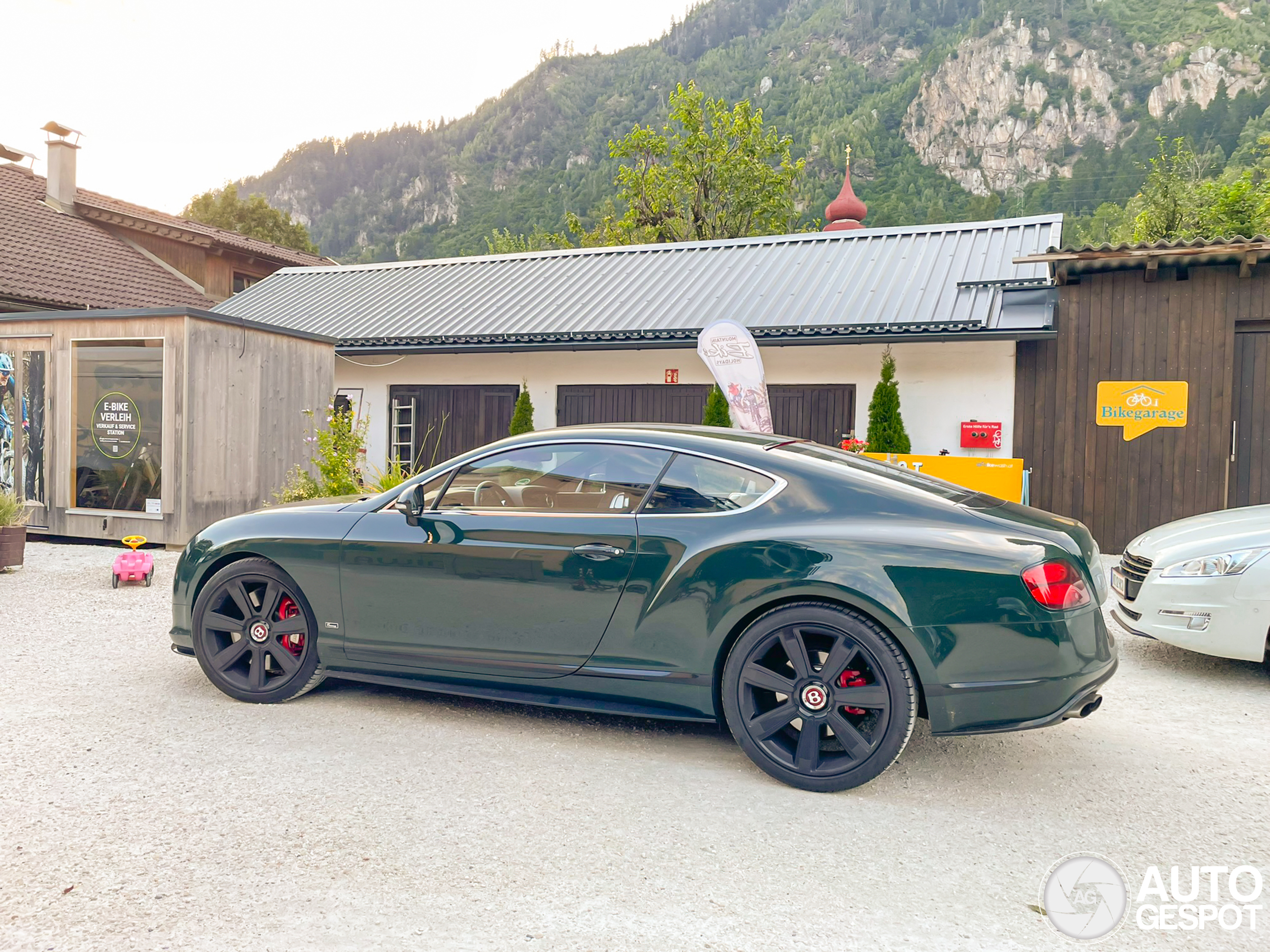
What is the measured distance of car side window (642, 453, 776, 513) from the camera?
3.89 m

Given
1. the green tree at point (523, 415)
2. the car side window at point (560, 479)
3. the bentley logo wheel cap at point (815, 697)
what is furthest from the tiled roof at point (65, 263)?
the bentley logo wheel cap at point (815, 697)

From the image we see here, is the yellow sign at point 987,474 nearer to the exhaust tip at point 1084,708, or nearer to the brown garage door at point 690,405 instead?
the brown garage door at point 690,405

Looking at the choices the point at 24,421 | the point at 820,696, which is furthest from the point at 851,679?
the point at 24,421

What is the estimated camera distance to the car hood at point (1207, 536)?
5320mm

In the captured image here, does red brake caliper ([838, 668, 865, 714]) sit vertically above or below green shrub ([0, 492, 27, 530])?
below

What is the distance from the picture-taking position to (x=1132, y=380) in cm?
1089

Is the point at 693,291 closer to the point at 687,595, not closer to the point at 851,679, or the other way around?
the point at 687,595

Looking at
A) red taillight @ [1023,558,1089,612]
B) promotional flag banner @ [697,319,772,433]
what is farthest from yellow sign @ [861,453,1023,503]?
red taillight @ [1023,558,1089,612]

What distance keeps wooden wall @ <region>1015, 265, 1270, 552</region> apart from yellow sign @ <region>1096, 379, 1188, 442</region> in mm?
73

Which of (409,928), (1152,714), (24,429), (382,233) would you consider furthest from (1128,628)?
(382,233)

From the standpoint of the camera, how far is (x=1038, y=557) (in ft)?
11.4

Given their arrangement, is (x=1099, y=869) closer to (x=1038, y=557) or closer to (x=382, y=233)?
(x=1038, y=557)

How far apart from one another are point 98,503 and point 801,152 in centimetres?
6944

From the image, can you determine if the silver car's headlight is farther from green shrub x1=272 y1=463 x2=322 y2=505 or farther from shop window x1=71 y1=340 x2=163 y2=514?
shop window x1=71 y1=340 x2=163 y2=514
